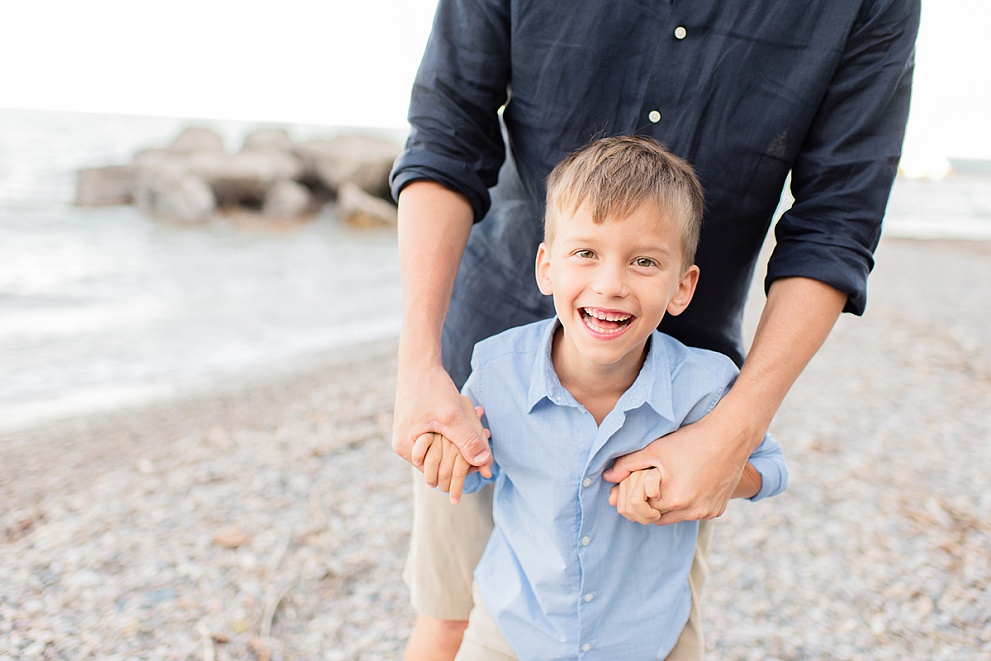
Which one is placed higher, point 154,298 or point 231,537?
point 231,537

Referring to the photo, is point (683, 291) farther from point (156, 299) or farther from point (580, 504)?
point (156, 299)

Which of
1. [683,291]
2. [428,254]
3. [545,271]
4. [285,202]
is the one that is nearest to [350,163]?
[285,202]

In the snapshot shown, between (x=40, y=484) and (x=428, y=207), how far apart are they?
155 inches

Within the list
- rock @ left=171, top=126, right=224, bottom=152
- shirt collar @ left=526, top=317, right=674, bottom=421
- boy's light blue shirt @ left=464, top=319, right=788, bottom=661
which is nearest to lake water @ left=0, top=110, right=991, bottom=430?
rock @ left=171, top=126, right=224, bottom=152

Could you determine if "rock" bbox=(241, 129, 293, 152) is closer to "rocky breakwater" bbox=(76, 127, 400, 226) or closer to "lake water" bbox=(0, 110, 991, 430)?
"rocky breakwater" bbox=(76, 127, 400, 226)

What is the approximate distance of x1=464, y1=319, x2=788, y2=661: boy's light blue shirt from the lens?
166 centimetres

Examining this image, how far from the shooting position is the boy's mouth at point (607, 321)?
153 cm

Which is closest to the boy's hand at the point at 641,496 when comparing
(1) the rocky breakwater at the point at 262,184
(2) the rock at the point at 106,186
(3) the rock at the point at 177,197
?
(1) the rocky breakwater at the point at 262,184

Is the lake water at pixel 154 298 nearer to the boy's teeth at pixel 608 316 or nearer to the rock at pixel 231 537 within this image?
the rock at pixel 231 537

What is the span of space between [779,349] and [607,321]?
0.39 m

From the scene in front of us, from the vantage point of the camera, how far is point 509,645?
1804 mm

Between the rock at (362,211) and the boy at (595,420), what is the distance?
15.8m

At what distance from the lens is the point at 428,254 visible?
1.77m

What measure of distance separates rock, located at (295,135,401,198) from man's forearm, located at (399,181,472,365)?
59.8ft
